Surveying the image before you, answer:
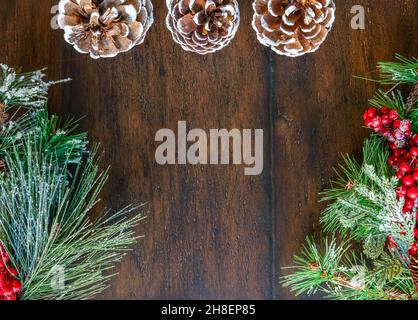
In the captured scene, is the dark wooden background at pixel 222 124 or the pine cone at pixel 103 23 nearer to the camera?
the pine cone at pixel 103 23

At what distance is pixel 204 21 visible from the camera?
78 centimetres

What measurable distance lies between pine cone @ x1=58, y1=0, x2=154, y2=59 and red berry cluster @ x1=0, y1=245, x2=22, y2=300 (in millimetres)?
377

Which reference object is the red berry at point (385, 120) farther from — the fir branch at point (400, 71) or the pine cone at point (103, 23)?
the pine cone at point (103, 23)

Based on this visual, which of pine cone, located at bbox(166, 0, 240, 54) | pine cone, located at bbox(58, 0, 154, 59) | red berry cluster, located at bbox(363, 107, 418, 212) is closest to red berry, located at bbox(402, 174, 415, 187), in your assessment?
red berry cluster, located at bbox(363, 107, 418, 212)

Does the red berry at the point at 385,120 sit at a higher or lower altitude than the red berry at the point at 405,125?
higher

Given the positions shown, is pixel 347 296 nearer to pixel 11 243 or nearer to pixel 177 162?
pixel 177 162

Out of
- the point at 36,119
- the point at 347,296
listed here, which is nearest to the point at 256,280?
the point at 347,296

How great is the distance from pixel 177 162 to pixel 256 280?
27 centimetres

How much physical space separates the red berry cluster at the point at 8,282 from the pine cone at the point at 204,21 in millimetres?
476

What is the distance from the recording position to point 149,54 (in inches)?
35.5

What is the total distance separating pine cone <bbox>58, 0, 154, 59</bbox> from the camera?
0.78m

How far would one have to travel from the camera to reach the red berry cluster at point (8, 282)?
2.49 ft

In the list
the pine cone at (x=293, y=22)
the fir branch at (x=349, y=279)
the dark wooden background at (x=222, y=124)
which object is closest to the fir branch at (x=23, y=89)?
the dark wooden background at (x=222, y=124)

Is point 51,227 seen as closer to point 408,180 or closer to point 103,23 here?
point 103,23
